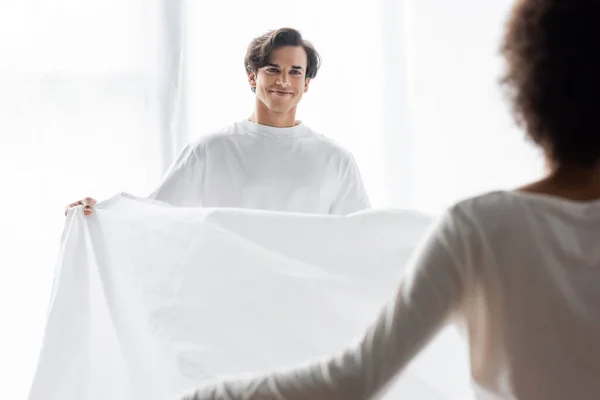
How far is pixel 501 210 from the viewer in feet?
1.75

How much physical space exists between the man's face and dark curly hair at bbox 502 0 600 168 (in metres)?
1.56

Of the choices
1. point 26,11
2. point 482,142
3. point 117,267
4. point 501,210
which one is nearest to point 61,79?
point 26,11

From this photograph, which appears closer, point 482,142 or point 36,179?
point 36,179

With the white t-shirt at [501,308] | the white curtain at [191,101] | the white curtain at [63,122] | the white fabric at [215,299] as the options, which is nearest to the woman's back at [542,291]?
the white t-shirt at [501,308]

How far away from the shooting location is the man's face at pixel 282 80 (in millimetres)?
2102

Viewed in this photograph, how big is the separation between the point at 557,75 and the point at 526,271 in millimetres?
147

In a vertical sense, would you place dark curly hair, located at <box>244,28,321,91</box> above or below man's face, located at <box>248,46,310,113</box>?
above

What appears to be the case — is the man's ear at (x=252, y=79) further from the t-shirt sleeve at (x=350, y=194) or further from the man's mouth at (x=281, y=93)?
the t-shirt sleeve at (x=350, y=194)

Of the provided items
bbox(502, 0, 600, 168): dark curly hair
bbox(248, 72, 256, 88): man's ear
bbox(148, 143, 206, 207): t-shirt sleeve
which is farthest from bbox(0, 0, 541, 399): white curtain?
bbox(502, 0, 600, 168): dark curly hair

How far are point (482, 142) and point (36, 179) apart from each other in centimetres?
159

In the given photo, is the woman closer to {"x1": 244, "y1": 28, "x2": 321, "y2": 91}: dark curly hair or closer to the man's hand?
the man's hand

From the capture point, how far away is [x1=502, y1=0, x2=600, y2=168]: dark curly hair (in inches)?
21.0

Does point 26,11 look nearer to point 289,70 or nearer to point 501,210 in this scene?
point 289,70

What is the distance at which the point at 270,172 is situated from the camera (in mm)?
2100
